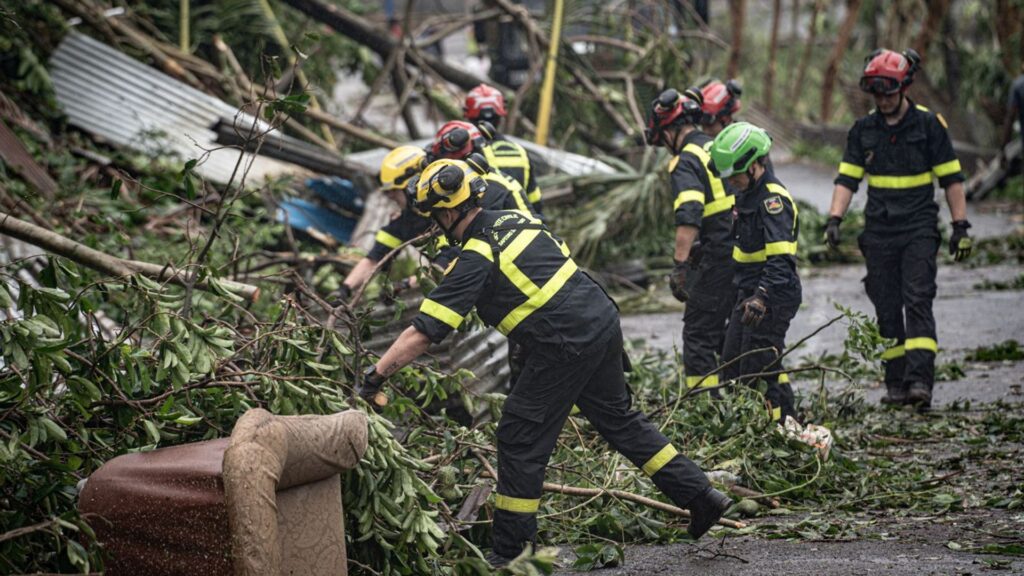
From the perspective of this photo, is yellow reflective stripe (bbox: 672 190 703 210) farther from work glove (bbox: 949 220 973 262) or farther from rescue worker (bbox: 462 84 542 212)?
work glove (bbox: 949 220 973 262)

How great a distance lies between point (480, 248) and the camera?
14.6ft

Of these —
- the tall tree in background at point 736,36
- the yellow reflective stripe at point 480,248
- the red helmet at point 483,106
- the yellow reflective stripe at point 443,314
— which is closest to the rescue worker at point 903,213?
the red helmet at point 483,106

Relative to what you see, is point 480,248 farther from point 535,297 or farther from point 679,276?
point 679,276

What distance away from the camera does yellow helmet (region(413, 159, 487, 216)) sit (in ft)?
14.8

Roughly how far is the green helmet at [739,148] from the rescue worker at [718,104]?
124cm

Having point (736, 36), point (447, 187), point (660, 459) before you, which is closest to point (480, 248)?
point (447, 187)

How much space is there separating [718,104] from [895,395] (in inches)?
84.4

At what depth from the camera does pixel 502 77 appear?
43.1ft

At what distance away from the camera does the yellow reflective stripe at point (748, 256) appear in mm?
6379

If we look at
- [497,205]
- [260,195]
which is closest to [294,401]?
[497,205]

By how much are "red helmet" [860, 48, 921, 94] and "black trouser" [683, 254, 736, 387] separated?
1.34 meters

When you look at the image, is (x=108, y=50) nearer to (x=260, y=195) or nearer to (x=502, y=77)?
(x=260, y=195)

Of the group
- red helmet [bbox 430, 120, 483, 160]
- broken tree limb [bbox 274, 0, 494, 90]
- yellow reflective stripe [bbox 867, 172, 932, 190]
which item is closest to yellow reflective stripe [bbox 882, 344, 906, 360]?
yellow reflective stripe [bbox 867, 172, 932, 190]

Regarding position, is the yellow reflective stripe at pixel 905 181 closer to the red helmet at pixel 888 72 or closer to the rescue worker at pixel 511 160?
the red helmet at pixel 888 72
